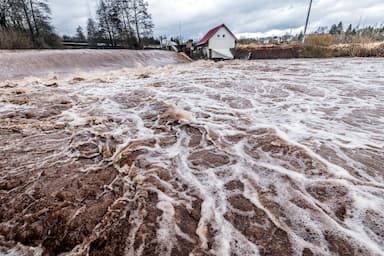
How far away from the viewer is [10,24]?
15.6 metres

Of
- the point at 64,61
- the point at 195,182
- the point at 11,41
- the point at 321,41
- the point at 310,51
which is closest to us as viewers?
the point at 195,182

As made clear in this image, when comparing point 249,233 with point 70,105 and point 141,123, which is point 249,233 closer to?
point 141,123

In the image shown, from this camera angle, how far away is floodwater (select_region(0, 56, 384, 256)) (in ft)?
3.77

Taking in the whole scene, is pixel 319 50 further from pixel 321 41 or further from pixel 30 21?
pixel 30 21

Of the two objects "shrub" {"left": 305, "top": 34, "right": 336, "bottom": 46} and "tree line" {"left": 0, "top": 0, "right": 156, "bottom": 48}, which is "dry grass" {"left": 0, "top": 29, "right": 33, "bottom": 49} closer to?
"tree line" {"left": 0, "top": 0, "right": 156, "bottom": 48}

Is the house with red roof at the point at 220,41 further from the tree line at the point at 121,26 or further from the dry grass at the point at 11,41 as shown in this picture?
the dry grass at the point at 11,41

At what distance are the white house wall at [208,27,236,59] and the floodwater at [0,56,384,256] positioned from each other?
66.1 ft

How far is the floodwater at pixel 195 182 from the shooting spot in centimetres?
115

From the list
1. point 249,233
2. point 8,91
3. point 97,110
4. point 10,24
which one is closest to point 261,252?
point 249,233

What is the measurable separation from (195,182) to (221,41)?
22.6 metres

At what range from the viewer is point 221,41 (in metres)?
21.8

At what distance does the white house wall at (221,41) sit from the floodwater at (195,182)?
2016cm

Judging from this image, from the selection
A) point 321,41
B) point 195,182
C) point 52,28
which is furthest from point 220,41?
point 195,182

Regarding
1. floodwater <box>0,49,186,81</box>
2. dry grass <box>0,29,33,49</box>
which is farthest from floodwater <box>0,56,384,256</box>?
dry grass <box>0,29,33,49</box>
